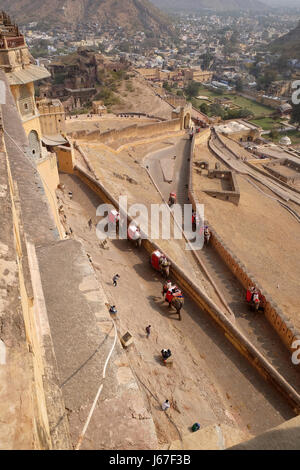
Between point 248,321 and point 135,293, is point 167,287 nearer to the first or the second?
point 135,293

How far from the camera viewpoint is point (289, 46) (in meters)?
121

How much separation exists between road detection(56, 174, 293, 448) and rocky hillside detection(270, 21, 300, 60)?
119941 mm

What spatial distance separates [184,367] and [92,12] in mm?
200070

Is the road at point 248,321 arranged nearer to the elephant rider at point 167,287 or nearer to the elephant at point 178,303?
the elephant at point 178,303

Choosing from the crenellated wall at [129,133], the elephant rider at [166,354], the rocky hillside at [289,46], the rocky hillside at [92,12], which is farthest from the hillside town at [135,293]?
the rocky hillside at [92,12]

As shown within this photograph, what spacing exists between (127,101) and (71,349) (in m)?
46.3

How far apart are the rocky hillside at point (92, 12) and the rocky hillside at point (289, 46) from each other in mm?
66175

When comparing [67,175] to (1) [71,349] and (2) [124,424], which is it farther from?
(2) [124,424]

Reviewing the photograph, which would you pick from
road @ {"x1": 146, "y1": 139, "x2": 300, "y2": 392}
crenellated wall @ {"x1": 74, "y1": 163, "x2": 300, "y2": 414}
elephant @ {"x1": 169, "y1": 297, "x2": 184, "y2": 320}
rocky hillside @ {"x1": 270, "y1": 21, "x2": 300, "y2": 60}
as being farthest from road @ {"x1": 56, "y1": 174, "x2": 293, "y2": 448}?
rocky hillside @ {"x1": 270, "y1": 21, "x2": 300, "y2": 60}

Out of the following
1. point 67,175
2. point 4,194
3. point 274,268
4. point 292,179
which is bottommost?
point 292,179

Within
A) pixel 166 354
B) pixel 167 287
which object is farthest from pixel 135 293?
pixel 166 354

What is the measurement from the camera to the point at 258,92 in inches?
3145

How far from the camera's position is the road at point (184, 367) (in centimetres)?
637

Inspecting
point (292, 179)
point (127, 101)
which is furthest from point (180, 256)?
point (127, 101)
